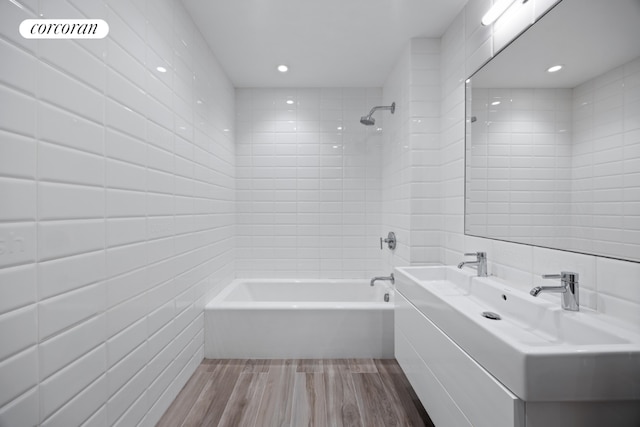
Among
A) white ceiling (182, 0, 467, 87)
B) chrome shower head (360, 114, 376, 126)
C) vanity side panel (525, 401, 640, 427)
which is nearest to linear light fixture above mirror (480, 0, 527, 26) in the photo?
white ceiling (182, 0, 467, 87)

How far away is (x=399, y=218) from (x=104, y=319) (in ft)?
7.08

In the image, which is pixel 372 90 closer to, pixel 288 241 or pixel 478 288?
pixel 288 241

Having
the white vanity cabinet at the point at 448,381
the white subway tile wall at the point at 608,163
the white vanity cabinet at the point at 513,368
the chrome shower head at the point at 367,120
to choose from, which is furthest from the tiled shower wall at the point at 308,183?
the white subway tile wall at the point at 608,163

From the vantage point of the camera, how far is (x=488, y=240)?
1.77m

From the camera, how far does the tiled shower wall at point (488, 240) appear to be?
105 cm

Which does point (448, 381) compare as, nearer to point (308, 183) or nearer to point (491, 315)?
point (491, 315)

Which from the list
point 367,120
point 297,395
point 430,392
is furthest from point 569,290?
point 367,120

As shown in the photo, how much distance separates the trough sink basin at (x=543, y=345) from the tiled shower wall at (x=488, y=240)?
8cm

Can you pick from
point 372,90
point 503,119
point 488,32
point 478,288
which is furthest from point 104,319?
point 372,90

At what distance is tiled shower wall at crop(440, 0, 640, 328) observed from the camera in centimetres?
105

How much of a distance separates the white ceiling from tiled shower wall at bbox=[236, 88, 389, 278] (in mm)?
325

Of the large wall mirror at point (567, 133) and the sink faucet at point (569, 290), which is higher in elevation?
the large wall mirror at point (567, 133)

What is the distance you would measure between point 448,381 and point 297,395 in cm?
108

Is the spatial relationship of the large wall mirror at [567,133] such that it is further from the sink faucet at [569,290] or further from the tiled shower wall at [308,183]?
the tiled shower wall at [308,183]
